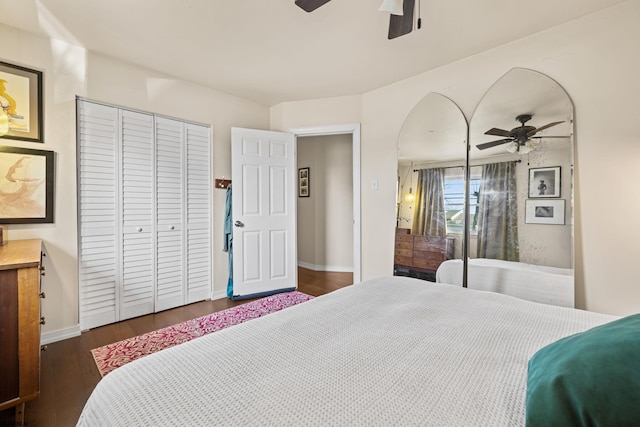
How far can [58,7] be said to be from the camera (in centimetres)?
194

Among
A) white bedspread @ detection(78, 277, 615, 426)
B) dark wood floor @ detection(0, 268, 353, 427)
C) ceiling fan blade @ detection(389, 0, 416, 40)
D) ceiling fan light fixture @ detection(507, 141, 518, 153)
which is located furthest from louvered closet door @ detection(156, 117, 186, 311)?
ceiling fan light fixture @ detection(507, 141, 518, 153)

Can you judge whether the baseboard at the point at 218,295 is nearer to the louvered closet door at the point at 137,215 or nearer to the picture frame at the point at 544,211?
the louvered closet door at the point at 137,215

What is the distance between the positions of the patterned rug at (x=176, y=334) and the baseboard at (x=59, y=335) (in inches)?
16.7

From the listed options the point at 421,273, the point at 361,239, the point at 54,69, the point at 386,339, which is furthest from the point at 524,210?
the point at 54,69

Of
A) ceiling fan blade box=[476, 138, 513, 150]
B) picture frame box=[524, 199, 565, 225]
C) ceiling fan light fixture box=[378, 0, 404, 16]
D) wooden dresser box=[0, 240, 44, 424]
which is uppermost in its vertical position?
ceiling fan light fixture box=[378, 0, 404, 16]

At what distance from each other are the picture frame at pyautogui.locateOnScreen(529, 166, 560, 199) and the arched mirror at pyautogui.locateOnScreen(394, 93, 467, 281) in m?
0.52

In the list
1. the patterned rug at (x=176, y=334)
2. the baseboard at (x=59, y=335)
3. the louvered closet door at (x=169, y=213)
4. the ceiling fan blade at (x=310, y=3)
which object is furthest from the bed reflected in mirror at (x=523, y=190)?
the baseboard at (x=59, y=335)

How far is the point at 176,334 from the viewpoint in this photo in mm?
2406

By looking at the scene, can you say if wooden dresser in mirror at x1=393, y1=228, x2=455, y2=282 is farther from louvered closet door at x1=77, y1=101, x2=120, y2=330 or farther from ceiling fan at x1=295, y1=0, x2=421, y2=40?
louvered closet door at x1=77, y1=101, x2=120, y2=330

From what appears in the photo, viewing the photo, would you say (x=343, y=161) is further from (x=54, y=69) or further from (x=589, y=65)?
(x=54, y=69)

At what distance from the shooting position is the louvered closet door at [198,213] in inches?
124

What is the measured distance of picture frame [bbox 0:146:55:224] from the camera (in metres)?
2.10

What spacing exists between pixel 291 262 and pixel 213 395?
3034mm

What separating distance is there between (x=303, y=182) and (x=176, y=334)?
11.2 ft
